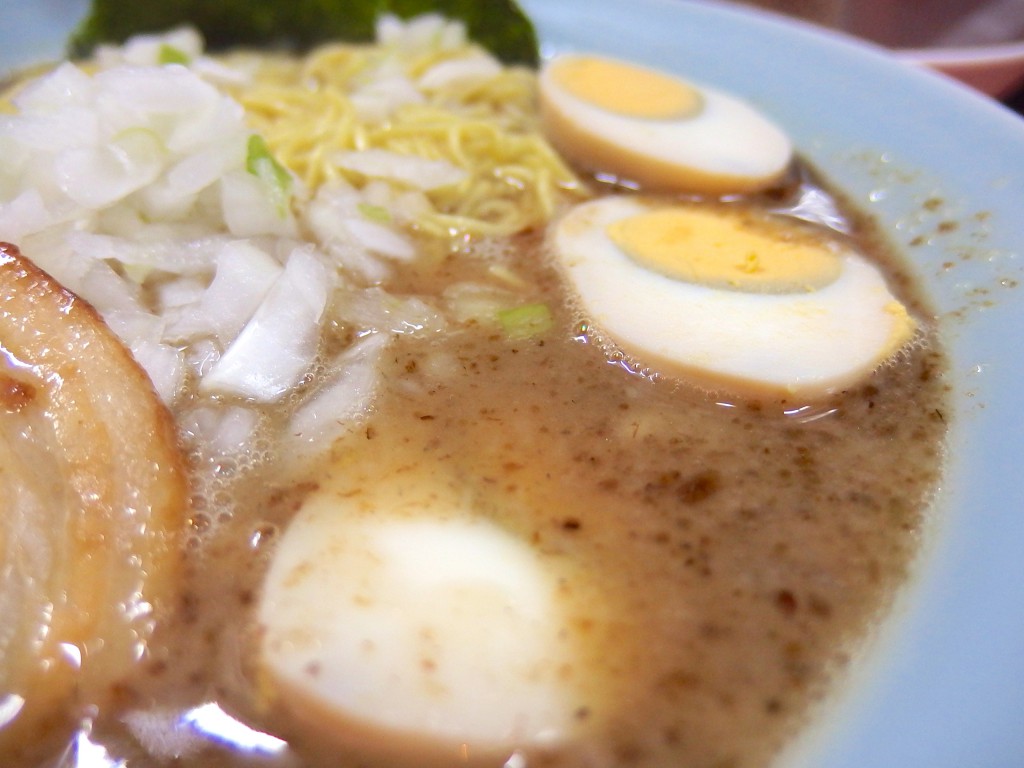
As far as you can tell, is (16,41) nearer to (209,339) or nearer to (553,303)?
(209,339)

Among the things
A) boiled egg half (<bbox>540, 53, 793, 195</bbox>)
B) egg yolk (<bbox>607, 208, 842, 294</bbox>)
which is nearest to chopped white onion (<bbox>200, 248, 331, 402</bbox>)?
egg yolk (<bbox>607, 208, 842, 294</bbox>)

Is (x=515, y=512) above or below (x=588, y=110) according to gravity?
below

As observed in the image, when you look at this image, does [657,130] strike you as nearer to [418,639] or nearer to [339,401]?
[339,401]

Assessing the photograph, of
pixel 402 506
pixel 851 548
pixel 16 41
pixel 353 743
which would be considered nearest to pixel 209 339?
pixel 402 506

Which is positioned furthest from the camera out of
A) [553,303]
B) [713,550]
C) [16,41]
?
[16,41]

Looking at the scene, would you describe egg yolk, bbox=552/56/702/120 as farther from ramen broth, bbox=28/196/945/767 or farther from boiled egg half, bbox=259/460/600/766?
boiled egg half, bbox=259/460/600/766

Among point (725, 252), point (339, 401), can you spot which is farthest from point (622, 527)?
point (725, 252)

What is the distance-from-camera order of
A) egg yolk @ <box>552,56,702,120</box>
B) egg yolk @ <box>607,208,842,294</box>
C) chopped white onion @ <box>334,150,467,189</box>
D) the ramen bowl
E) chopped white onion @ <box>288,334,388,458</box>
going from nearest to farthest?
the ramen bowl, chopped white onion @ <box>288,334,388,458</box>, egg yolk @ <box>607,208,842,294</box>, chopped white onion @ <box>334,150,467,189</box>, egg yolk @ <box>552,56,702,120</box>
